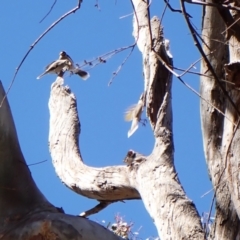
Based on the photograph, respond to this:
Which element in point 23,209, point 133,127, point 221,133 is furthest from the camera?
point 133,127

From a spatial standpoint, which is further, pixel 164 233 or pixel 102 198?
pixel 102 198

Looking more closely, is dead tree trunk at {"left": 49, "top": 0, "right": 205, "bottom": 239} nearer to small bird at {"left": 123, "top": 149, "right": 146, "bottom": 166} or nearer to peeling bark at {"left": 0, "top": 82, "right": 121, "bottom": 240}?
small bird at {"left": 123, "top": 149, "right": 146, "bottom": 166}

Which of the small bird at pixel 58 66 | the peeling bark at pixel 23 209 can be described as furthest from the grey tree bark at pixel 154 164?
the small bird at pixel 58 66

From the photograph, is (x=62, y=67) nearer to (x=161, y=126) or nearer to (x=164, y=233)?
(x=161, y=126)

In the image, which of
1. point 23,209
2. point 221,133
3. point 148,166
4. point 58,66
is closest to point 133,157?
point 148,166

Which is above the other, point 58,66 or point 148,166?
point 58,66

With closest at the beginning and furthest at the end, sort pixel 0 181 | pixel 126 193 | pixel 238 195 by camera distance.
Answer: pixel 0 181
pixel 238 195
pixel 126 193

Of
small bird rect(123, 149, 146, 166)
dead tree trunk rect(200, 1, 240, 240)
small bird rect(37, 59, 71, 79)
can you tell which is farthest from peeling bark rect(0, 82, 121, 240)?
small bird rect(37, 59, 71, 79)

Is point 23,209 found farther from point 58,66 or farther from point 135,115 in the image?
point 58,66

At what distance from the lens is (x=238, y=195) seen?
5.45 feet

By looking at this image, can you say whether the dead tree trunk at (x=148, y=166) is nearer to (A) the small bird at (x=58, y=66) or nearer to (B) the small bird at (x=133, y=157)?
(B) the small bird at (x=133, y=157)

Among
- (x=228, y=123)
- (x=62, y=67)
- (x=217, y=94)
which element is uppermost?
(x=62, y=67)

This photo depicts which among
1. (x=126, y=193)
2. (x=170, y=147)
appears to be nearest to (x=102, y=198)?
(x=126, y=193)

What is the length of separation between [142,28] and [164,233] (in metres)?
0.83
